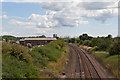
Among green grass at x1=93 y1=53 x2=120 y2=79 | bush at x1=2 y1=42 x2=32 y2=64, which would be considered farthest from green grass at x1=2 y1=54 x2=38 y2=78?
green grass at x1=93 y1=53 x2=120 y2=79

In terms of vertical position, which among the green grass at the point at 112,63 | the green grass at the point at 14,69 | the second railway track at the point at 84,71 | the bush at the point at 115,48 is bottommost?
the second railway track at the point at 84,71

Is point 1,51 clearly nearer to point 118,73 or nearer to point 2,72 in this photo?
point 2,72

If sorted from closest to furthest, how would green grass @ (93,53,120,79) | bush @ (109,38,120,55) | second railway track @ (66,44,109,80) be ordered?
second railway track @ (66,44,109,80), green grass @ (93,53,120,79), bush @ (109,38,120,55)

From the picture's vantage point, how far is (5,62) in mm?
15336

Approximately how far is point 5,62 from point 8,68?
1369 millimetres

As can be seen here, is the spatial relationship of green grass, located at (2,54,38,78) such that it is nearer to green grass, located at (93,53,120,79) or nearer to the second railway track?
the second railway track

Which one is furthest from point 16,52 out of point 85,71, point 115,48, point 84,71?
point 115,48

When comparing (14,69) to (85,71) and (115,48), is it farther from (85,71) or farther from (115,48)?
(115,48)

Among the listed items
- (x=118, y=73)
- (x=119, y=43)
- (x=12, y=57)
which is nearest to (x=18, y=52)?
(x=12, y=57)

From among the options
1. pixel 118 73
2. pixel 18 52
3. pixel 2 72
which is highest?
pixel 18 52

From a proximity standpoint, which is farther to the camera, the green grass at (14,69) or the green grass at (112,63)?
the green grass at (112,63)

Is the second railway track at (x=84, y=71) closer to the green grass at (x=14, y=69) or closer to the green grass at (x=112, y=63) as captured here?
the green grass at (x=112, y=63)

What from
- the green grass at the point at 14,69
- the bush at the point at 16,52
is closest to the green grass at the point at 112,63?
the green grass at the point at 14,69

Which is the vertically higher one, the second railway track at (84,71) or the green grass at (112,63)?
the green grass at (112,63)
